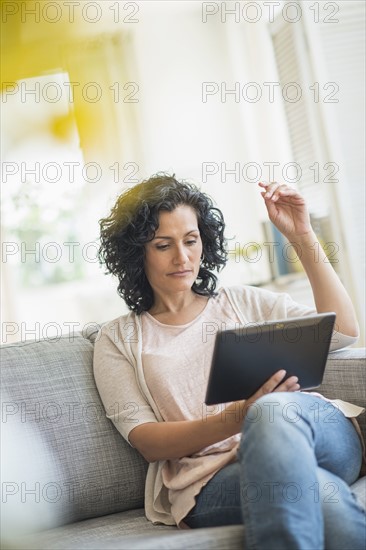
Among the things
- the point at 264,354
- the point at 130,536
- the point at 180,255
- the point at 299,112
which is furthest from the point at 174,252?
the point at 299,112

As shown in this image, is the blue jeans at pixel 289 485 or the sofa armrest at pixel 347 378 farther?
the sofa armrest at pixel 347 378

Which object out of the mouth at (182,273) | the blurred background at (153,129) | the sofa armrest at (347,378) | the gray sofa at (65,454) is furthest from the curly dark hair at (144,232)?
the blurred background at (153,129)

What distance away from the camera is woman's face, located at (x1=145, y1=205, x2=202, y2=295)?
1.89 meters

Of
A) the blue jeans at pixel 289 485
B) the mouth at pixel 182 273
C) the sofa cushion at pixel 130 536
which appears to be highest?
the mouth at pixel 182 273

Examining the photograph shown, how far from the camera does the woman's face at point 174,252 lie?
1.89 m

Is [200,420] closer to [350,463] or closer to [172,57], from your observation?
[350,463]

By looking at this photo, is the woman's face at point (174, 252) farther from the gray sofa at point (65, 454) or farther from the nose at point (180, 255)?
the gray sofa at point (65, 454)

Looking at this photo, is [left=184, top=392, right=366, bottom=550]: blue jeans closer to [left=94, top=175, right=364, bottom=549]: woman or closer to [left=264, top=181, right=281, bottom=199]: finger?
[left=94, top=175, right=364, bottom=549]: woman

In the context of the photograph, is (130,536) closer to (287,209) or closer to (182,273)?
(182,273)

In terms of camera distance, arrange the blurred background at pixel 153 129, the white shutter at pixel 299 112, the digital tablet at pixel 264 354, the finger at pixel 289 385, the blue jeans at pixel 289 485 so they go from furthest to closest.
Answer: the blurred background at pixel 153 129 < the white shutter at pixel 299 112 < the finger at pixel 289 385 < the digital tablet at pixel 264 354 < the blue jeans at pixel 289 485

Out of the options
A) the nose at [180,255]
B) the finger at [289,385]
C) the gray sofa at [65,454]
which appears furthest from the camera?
the nose at [180,255]

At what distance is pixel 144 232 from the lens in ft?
6.25

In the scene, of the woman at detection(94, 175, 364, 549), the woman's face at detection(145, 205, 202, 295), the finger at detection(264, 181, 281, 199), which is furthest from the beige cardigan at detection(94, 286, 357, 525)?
the finger at detection(264, 181, 281, 199)

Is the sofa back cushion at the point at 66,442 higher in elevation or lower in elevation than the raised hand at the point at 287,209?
lower
